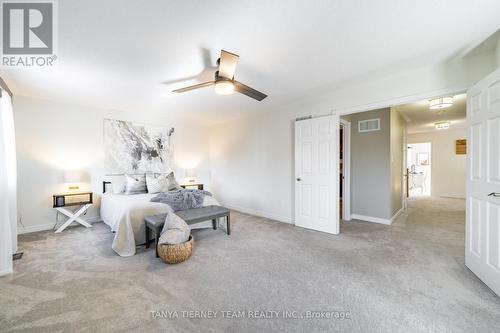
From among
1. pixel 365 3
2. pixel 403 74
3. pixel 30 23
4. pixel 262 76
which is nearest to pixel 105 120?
pixel 30 23

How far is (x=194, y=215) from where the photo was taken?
331 cm

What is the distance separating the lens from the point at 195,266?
2527mm

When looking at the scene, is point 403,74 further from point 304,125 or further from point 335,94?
point 304,125

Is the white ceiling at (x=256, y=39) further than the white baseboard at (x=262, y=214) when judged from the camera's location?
No

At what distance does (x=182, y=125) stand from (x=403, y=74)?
4.90 metres

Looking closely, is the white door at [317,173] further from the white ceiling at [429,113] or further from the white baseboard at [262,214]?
the white ceiling at [429,113]

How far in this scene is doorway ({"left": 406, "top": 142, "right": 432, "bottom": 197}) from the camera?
9.27m

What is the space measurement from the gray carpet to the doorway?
7100 mm

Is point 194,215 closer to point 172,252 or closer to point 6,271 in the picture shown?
point 172,252

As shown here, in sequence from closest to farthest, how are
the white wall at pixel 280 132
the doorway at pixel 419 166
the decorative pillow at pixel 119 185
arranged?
the white wall at pixel 280 132 → the decorative pillow at pixel 119 185 → the doorway at pixel 419 166

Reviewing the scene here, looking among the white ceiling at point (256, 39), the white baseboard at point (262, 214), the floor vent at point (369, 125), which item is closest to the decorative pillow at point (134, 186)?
the white ceiling at point (256, 39)

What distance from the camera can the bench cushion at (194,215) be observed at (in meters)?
2.92

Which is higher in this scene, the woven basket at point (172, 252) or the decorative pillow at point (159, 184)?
the decorative pillow at point (159, 184)

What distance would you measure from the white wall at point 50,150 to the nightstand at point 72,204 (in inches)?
7.7
